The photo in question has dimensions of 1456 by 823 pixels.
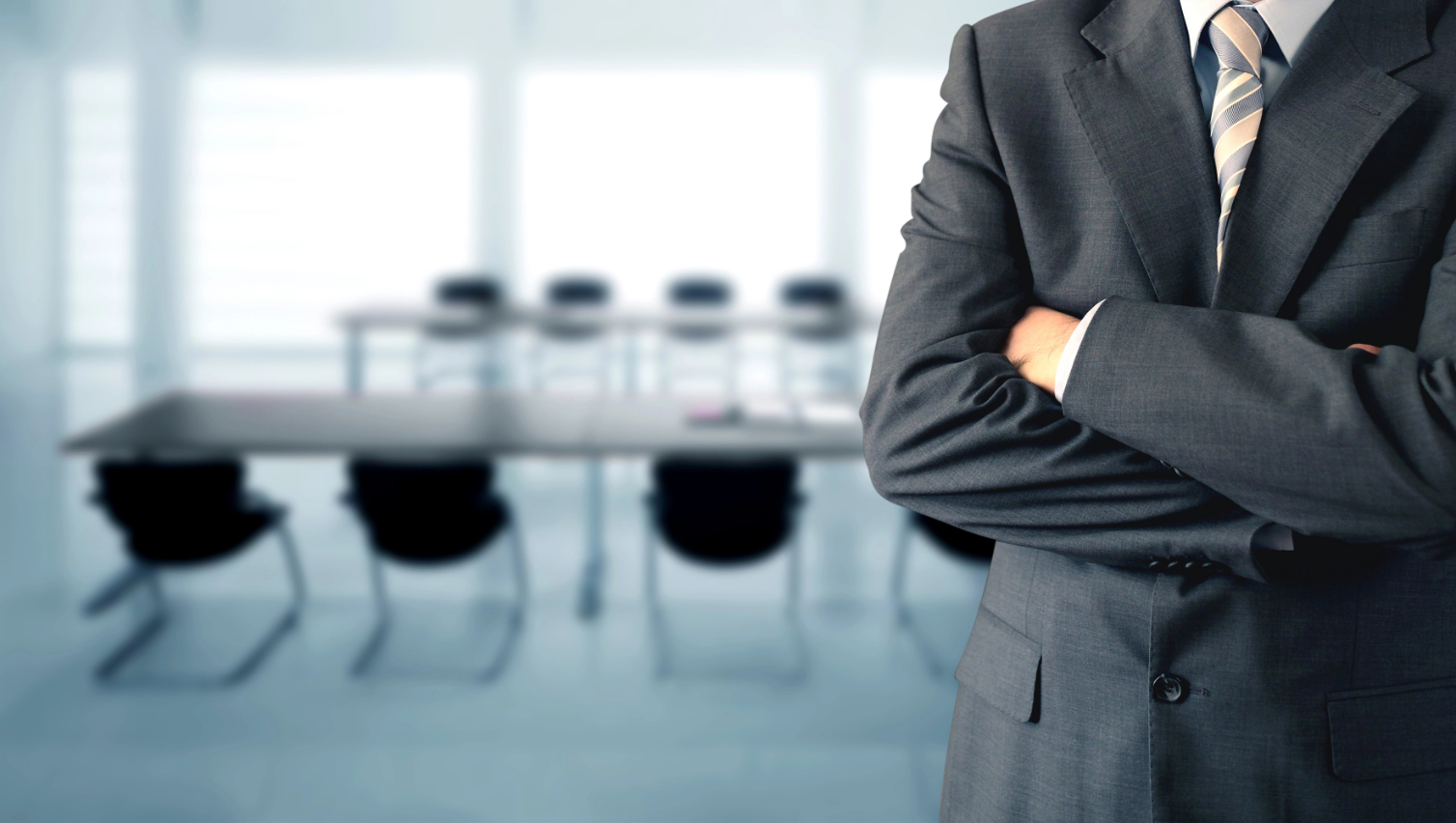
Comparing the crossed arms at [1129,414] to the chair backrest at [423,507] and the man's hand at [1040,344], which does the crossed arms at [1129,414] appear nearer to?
the man's hand at [1040,344]

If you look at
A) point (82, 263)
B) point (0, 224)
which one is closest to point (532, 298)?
point (82, 263)

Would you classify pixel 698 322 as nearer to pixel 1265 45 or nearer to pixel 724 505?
pixel 724 505

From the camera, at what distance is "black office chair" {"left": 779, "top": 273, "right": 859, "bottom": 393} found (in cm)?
309

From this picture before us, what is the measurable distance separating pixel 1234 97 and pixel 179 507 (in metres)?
2.88

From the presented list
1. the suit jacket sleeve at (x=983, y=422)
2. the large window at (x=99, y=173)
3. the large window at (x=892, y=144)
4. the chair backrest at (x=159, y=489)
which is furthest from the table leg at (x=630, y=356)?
the suit jacket sleeve at (x=983, y=422)

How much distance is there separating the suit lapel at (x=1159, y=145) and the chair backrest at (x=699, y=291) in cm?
210

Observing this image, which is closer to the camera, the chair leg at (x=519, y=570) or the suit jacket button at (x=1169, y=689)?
the suit jacket button at (x=1169, y=689)

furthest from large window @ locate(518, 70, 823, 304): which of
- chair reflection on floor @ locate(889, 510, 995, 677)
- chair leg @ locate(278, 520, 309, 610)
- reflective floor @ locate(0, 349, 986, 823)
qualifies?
chair leg @ locate(278, 520, 309, 610)

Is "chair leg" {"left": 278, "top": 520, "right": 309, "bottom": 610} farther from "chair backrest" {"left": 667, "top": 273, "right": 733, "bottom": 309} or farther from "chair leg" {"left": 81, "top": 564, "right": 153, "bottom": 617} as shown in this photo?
"chair backrest" {"left": 667, "top": 273, "right": 733, "bottom": 309}

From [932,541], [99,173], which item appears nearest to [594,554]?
[932,541]

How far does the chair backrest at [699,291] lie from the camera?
10.1 feet

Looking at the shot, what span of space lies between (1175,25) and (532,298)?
231 cm

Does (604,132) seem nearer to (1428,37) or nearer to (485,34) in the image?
(485,34)

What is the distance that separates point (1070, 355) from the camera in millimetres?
917
